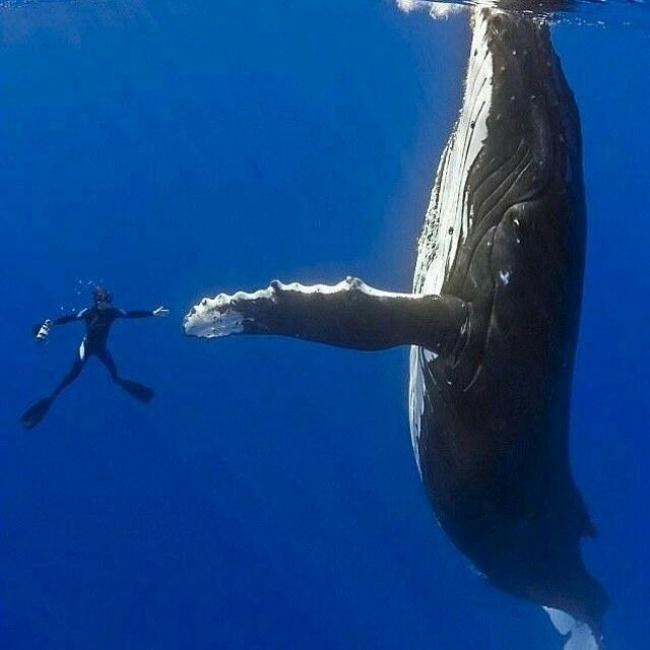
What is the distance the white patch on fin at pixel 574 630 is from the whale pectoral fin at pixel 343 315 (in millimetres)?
5912

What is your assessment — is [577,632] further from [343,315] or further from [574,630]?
[343,315]

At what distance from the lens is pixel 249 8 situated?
25203 millimetres

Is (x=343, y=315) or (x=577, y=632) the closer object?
(x=343, y=315)

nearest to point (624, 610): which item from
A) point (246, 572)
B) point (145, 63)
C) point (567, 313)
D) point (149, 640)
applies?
point (246, 572)

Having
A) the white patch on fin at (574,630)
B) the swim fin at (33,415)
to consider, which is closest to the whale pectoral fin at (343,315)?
the white patch on fin at (574,630)

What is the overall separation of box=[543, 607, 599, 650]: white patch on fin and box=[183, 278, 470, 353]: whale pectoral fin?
5.91 m

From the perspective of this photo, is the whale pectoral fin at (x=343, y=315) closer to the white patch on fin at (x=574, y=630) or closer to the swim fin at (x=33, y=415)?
the white patch on fin at (x=574, y=630)

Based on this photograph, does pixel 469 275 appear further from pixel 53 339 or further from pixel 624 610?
pixel 53 339

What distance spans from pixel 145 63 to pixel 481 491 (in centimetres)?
3822

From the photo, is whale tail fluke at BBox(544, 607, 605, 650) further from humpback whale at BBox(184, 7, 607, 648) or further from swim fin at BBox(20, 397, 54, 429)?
swim fin at BBox(20, 397, 54, 429)

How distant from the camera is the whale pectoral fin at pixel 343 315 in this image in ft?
17.4

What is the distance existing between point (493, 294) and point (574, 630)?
6334 mm

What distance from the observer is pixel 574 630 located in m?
10.1

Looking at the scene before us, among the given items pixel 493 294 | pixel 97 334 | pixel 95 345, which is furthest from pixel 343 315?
pixel 95 345
